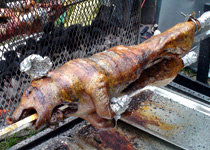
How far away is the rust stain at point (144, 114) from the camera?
6.48ft

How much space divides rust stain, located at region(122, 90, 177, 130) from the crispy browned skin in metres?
0.24

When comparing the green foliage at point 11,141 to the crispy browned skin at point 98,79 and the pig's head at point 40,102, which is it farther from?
the pig's head at point 40,102

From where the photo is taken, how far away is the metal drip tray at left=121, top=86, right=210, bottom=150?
6.17ft

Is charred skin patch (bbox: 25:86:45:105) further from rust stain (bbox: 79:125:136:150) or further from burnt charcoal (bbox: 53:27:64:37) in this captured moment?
burnt charcoal (bbox: 53:27:64:37)

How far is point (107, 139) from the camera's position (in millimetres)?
1976

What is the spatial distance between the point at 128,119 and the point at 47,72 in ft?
3.06

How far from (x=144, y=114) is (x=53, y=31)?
3.82 ft

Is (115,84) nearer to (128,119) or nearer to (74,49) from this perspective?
(128,119)

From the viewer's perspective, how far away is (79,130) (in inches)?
81.4

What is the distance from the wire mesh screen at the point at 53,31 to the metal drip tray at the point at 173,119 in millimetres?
881

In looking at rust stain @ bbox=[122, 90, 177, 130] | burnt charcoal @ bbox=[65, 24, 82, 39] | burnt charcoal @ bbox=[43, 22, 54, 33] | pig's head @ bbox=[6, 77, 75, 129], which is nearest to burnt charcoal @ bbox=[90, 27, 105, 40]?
burnt charcoal @ bbox=[65, 24, 82, 39]

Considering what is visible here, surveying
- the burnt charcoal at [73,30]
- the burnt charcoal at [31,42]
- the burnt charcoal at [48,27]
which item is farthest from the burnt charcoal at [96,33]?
the burnt charcoal at [31,42]

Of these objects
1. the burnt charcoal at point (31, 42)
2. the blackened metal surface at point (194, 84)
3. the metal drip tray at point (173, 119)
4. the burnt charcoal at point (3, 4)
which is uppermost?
the burnt charcoal at point (3, 4)

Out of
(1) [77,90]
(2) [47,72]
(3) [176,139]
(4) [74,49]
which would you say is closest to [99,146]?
(3) [176,139]
